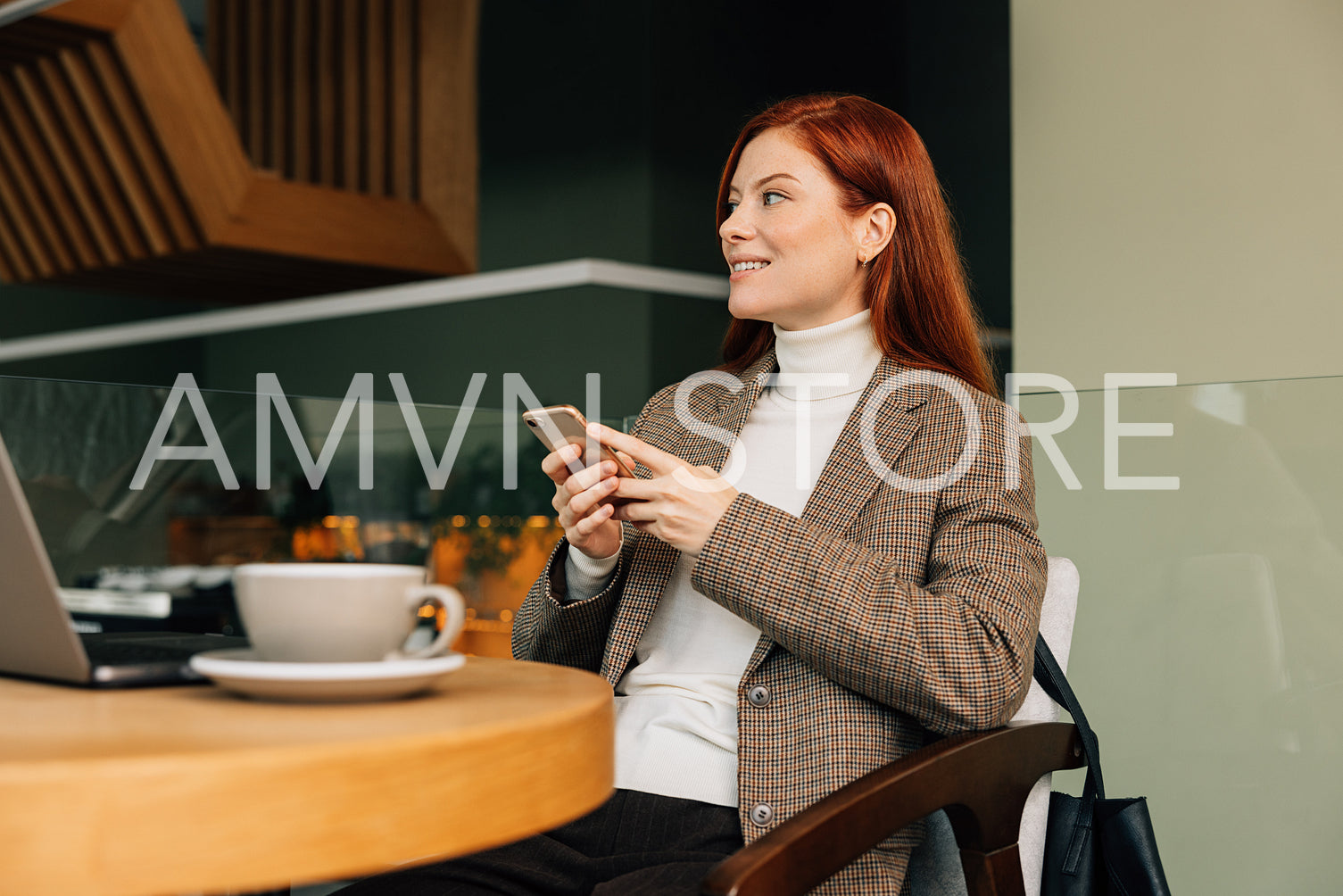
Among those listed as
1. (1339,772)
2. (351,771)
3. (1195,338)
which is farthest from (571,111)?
(351,771)

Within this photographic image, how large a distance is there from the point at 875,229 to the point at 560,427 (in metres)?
0.55

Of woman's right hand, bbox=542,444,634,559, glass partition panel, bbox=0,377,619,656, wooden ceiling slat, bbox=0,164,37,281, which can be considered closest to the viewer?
woman's right hand, bbox=542,444,634,559

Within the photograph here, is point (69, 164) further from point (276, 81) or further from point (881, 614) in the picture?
point (881, 614)

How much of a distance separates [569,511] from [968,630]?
0.42 m

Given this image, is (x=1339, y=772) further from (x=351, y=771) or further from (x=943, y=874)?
(x=351, y=771)

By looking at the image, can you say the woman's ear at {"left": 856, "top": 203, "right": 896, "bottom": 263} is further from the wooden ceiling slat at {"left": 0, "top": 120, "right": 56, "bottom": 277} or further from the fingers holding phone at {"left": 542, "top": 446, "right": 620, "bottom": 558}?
the wooden ceiling slat at {"left": 0, "top": 120, "right": 56, "bottom": 277}

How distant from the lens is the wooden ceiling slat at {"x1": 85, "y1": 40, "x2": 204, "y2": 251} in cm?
459

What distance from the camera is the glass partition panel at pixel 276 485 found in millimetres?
2256

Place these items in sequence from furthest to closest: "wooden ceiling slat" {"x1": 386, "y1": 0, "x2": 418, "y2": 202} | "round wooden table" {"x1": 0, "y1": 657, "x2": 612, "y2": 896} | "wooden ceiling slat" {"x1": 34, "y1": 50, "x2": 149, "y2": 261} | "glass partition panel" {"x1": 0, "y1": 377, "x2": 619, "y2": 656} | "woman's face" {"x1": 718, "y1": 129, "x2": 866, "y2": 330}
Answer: "wooden ceiling slat" {"x1": 386, "y1": 0, "x2": 418, "y2": 202} < "wooden ceiling slat" {"x1": 34, "y1": 50, "x2": 149, "y2": 261} < "glass partition panel" {"x1": 0, "y1": 377, "x2": 619, "y2": 656} < "woman's face" {"x1": 718, "y1": 129, "x2": 866, "y2": 330} < "round wooden table" {"x1": 0, "y1": 657, "x2": 612, "y2": 896}

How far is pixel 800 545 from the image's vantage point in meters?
1.18

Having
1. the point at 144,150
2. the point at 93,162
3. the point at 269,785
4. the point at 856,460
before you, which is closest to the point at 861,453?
the point at 856,460

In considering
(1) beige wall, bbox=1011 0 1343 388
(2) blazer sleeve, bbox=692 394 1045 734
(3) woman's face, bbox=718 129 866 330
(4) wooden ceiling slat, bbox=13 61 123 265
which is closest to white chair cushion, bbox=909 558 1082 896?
(2) blazer sleeve, bbox=692 394 1045 734

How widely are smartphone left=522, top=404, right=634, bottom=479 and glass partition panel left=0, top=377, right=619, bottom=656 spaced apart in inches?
44.7

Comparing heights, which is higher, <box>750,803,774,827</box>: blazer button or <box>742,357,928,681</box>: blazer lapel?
<box>742,357,928,681</box>: blazer lapel
